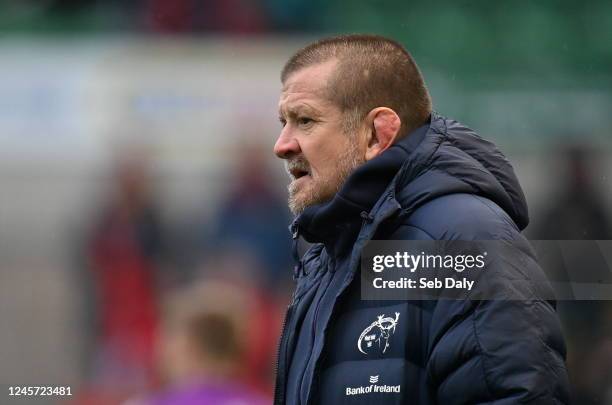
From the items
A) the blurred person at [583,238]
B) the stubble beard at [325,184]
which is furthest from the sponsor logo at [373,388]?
the blurred person at [583,238]

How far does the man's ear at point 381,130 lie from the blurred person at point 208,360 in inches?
57.8

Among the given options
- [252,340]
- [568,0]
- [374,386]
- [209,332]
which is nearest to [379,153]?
[374,386]

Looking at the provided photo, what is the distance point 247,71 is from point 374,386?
11.6 ft

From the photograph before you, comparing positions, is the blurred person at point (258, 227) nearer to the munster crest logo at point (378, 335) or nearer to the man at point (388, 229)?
the man at point (388, 229)

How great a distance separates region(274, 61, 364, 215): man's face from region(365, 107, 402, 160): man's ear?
1.0 inches

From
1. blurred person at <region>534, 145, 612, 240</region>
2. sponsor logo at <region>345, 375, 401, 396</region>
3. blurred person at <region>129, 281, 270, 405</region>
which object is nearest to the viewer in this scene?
sponsor logo at <region>345, 375, 401, 396</region>

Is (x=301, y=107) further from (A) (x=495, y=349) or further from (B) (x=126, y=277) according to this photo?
(B) (x=126, y=277)

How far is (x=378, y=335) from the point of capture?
161cm

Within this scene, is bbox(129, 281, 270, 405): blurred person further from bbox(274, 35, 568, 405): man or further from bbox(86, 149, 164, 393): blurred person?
bbox(274, 35, 568, 405): man

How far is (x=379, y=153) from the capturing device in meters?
1.79

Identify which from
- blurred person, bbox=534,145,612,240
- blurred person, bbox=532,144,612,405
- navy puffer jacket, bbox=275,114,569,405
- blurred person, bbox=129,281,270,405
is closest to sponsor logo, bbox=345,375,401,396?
navy puffer jacket, bbox=275,114,569,405

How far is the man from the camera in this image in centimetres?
151

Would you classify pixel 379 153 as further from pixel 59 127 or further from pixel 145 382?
pixel 59 127

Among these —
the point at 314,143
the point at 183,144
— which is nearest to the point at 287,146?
the point at 314,143
